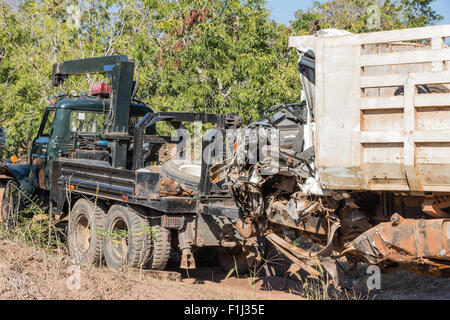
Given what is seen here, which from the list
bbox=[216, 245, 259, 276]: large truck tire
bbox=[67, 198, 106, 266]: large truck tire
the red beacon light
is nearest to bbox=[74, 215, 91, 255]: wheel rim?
bbox=[67, 198, 106, 266]: large truck tire

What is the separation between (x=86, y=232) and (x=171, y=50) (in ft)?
16.2

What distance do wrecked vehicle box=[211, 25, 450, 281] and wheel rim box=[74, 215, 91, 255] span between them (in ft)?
12.2

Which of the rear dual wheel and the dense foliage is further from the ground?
the dense foliage

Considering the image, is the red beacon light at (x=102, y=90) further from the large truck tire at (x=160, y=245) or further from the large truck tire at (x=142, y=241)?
the large truck tire at (x=160, y=245)

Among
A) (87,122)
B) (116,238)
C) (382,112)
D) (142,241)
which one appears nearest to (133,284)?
(142,241)

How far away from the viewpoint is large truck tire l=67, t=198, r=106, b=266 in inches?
312

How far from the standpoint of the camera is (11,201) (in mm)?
9844

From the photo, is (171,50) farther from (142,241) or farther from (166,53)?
(142,241)

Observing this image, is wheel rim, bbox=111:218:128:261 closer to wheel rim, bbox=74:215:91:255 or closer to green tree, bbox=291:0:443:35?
wheel rim, bbox=74:215:91:255

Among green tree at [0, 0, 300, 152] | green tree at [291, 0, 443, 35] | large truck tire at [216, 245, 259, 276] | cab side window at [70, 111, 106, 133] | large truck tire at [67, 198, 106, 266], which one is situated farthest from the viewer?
green tree at [291, 0, 443, 35]

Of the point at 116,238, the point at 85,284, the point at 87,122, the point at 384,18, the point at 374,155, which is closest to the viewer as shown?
the point at 374,155

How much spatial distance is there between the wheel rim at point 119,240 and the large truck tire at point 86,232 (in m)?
0.20

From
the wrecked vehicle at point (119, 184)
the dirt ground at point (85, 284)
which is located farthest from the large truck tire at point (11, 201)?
the dirt ground at point (85, 284)
